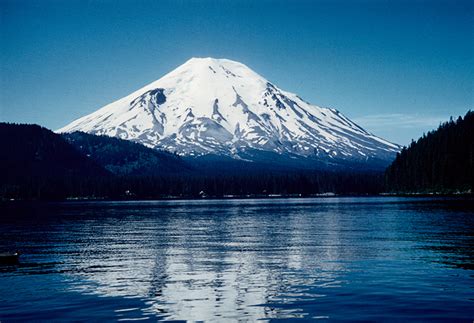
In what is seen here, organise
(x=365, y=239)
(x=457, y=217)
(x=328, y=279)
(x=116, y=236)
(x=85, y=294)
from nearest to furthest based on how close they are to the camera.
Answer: (x=85, y=294) < (x=328, y=279) < (x=365, y=239) < (x=116, y=236) < (x=457, y=217)

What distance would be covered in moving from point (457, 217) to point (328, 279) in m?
63.0

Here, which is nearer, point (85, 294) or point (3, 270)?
point (85, 294)

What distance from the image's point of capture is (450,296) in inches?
1286

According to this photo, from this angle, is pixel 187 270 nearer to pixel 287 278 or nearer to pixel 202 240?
pixel 287 278

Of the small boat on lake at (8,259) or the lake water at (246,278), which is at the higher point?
the small boat on lake at (8,259)

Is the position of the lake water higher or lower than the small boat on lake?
lower

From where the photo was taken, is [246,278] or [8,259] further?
[8,259]

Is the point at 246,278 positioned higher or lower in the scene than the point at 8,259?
lower

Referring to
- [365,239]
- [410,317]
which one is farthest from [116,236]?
[410,317]

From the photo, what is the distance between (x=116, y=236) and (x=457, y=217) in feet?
173

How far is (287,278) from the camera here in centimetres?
3994

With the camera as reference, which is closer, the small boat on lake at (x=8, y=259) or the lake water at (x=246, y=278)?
the lake water at (x=246, y=278)

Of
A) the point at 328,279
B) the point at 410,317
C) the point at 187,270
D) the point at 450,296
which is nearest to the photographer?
the point at 410,317

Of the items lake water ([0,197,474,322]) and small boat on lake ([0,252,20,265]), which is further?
small boat on lake ([0,252,20,265])
